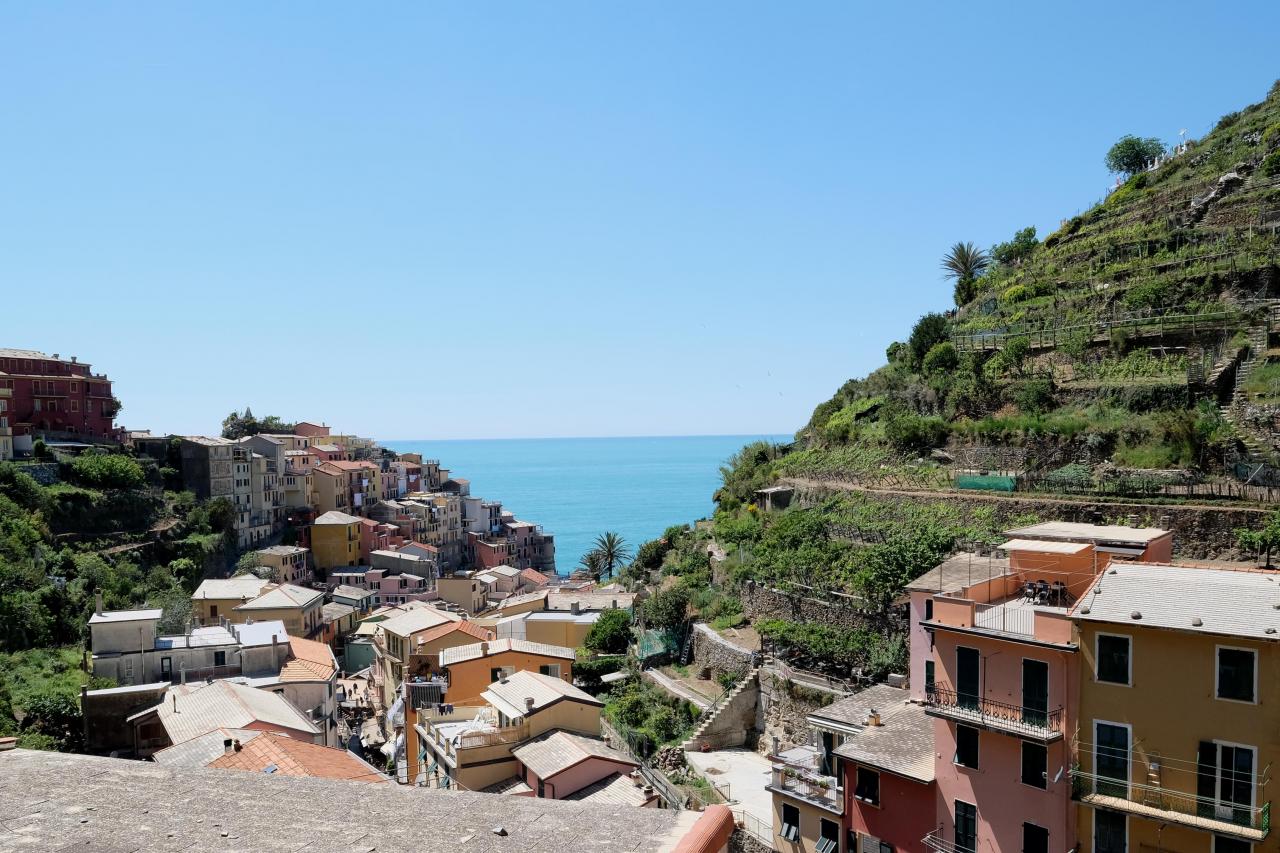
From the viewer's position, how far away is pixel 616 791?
738 inches

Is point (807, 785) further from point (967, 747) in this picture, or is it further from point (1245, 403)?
point (1245, 403)

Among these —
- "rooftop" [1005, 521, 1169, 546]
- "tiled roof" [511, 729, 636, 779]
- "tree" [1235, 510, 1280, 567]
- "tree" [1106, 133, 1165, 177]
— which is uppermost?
"tree" [1106, 133, 1165, 177]

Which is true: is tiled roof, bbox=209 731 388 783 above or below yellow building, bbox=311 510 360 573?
above

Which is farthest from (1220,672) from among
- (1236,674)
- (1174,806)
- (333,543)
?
(333,543)

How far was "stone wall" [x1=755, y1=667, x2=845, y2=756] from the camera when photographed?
21.9 m

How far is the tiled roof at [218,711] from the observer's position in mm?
19891

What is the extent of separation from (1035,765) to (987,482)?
46.2ft

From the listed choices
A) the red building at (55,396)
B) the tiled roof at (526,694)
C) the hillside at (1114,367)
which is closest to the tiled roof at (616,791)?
the tiled roof at (526,694)

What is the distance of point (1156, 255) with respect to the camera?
109 ft

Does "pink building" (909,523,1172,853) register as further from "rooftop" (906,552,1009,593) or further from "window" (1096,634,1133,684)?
"window" (1096,634,1133,684)

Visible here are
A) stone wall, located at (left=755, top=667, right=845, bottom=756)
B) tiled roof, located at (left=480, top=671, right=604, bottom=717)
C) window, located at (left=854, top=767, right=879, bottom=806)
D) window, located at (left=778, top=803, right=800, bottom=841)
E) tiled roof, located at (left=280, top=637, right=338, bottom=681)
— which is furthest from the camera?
tiled roof, located at (left=280, top=637, right=338, bottom=681)

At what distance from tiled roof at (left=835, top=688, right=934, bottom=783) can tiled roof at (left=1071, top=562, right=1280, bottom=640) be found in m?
4.51

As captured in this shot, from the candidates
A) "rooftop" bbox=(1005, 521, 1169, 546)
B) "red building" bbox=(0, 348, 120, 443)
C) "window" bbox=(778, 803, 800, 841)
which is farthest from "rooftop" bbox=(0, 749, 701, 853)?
"red building" bbox=(0, 348, 120, 443)

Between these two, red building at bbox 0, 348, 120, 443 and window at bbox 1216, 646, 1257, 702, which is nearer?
window at bbox 1216, 646, 1257, 702
